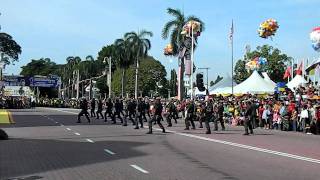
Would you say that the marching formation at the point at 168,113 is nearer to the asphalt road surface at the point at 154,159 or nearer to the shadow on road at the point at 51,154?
the asphalt road surface at the point at 154,159

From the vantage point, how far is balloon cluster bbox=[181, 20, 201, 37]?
54.7 meters

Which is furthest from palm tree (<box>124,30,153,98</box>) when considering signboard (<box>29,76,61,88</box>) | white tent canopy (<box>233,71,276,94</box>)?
signboard (<box>29,76,61,88</box>)

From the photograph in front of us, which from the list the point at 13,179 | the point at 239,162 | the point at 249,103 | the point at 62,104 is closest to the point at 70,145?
the point at 239,162

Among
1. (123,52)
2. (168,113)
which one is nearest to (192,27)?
(168,113)

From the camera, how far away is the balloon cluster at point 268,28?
40.1 metres

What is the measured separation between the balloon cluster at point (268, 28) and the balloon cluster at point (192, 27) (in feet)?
47.1

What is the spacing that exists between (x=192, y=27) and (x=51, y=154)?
39.8 metres

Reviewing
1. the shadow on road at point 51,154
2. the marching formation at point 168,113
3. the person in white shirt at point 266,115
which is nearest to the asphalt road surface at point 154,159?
the shadow on road at point 51,154

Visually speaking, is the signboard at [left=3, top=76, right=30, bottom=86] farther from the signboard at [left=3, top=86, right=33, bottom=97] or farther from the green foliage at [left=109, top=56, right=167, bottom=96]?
the green foliage at [left=109, top=56, right=167, bottom=96]

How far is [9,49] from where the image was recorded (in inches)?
4245

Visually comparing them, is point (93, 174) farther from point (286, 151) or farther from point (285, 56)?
point (285, 56)

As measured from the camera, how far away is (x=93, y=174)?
11.7m

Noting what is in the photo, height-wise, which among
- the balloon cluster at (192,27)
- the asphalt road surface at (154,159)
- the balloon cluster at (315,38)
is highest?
the balloon cluster at (192,27)

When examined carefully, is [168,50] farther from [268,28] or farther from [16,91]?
[16,91]
